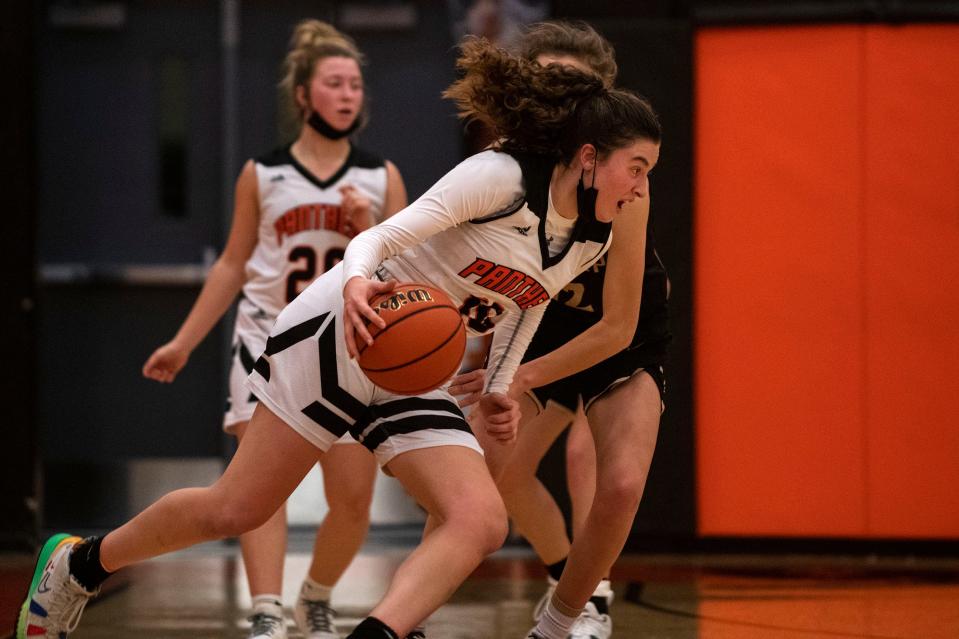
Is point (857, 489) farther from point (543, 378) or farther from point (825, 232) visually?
point (543, 378)

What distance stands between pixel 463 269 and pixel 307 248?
4.17 ft

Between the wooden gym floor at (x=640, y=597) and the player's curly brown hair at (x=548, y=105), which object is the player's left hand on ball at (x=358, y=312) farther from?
the wooden gym floor at (x=640, y=597)

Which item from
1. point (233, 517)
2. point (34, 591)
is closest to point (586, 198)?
point (233, 517)

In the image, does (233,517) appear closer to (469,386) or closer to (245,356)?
(469,386)

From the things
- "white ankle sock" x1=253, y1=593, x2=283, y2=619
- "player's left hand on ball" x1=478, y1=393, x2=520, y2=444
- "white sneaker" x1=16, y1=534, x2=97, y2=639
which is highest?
"player's left hand on ball" x1=478, y1=393, x2=520, y2=444

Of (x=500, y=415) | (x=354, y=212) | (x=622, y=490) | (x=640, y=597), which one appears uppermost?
(x=354, y=212)

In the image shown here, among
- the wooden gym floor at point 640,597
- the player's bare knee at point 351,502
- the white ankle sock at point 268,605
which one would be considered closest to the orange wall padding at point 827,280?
the wooden gym floor at point 640,597

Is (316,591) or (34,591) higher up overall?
(34,591)

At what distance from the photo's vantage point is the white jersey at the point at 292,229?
12.9 ft

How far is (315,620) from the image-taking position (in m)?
3.88

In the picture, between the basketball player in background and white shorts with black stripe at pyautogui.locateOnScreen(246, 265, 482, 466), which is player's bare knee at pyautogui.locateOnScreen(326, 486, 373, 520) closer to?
the basketball player in background

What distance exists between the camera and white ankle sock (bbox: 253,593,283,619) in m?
3.61

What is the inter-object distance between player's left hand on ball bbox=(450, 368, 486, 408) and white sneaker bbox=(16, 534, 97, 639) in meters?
1.07

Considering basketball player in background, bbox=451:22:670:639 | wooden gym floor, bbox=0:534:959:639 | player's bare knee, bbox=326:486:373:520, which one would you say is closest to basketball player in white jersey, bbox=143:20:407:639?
player's bare knee, bbox=326:486:373:520
